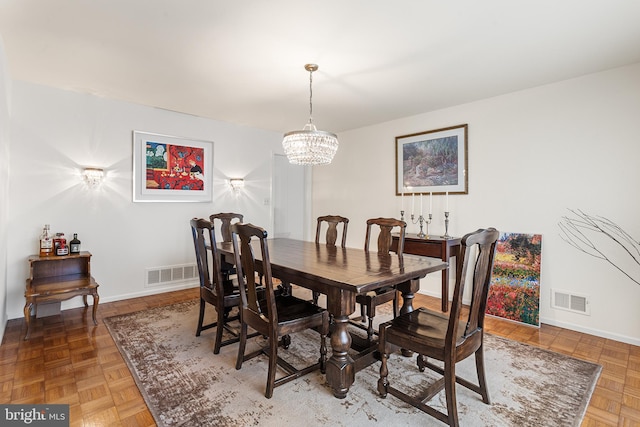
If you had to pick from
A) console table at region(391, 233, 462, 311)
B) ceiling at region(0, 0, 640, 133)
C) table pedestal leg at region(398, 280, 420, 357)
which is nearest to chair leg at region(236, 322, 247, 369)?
table pedestal leg at region(398, 280, 420, 357)

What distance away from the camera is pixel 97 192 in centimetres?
362

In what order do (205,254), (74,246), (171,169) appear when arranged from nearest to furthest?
(205,254) → (74,246) → (171,169)

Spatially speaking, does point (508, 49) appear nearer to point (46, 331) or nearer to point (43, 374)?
point (43, 374)

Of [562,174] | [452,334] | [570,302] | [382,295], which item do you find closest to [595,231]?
[562,174]

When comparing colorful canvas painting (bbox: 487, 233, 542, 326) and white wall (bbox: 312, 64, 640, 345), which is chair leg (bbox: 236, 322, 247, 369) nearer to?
colorful canvas painting (bbox: 487, 233, 542, 326)

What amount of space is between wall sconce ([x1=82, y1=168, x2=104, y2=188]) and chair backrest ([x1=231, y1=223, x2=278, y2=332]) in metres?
2.38

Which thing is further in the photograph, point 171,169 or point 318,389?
point 171,169

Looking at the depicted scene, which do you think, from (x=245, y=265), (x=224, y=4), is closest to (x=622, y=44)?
(x=224, y=4)

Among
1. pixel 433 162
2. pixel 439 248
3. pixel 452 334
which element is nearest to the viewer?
pixel 452 334

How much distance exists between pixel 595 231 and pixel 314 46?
2950mm

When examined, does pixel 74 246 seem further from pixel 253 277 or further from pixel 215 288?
pixel 253 277

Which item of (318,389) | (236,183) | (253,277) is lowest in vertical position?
(318,389)

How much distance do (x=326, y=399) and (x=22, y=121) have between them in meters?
3.86

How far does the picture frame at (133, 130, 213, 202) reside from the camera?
3.90 metres
